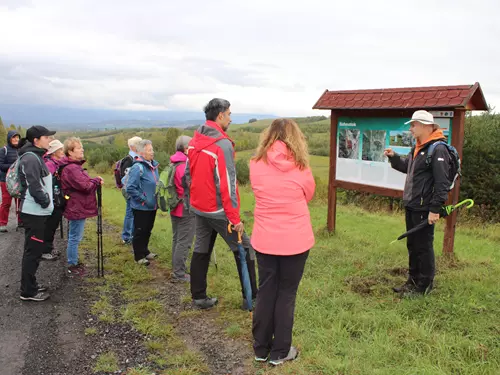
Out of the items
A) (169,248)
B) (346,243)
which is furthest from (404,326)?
(169,248)

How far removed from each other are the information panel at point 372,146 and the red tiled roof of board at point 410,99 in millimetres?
268

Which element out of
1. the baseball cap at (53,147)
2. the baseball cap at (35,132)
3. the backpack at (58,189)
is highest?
the baseball cap at (35,132)

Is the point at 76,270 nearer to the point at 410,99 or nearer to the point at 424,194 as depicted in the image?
the point at 424,194

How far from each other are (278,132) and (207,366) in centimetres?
213

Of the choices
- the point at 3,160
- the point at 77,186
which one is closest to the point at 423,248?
the point at 77,186

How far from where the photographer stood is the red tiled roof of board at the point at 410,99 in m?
5.73

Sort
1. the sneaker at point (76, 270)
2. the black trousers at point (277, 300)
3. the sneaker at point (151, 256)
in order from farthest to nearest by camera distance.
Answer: the sneaker at point (151, 256), the sneaker at point (76, 270), the black trousers at point (277, 300)

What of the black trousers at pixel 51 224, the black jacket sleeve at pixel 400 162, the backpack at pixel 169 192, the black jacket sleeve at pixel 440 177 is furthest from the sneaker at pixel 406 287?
the black trousers at pixel 51 224

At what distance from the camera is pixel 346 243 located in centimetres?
738

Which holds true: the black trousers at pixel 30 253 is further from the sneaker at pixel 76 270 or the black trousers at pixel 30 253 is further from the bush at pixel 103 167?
the bush at pixel 103 167

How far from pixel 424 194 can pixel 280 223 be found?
233 centimetres

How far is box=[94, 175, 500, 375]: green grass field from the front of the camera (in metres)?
3.45

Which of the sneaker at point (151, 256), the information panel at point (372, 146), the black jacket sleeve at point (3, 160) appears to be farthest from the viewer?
the black jacket sleeve at point (3, 160)

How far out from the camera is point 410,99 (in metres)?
6.23
